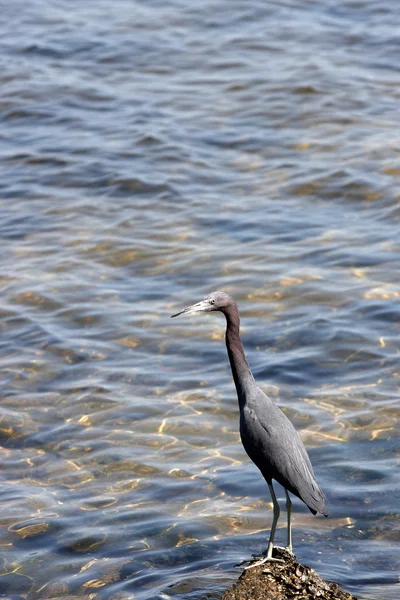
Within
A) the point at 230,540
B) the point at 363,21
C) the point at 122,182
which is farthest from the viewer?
the point at 363,21

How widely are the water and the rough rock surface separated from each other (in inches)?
22.0

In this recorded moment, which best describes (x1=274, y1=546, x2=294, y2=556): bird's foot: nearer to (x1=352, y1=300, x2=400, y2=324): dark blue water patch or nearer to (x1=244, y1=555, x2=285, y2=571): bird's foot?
(x1=244, y1=555, x2=285, y2=571): bird's foot

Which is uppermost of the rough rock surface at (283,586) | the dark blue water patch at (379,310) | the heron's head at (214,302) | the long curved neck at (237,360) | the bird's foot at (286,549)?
the heron's head at (214,302)

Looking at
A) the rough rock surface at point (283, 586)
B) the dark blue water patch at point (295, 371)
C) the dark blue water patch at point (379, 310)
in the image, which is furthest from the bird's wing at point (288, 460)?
the dark blue water patch at point (379, 310)

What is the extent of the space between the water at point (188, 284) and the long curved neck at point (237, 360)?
4.03 feet

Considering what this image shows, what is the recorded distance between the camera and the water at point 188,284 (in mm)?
7406

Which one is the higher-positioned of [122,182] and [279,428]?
[279,428]

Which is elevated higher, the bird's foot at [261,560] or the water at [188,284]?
the bird's foot at [261,560]

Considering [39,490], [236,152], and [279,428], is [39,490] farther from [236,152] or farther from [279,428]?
[236,152]

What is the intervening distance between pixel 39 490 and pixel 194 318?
11.3 feet

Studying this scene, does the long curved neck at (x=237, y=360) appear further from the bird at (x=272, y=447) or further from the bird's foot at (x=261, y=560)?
the bird's foot at (x=261, y=560)

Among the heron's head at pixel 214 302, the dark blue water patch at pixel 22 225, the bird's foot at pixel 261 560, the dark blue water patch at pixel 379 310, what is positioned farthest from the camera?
the dark blue water patch at pixel 22 225

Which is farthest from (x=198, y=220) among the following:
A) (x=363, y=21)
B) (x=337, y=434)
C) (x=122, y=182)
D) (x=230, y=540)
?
(x=363, y=21)

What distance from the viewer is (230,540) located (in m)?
7.26
